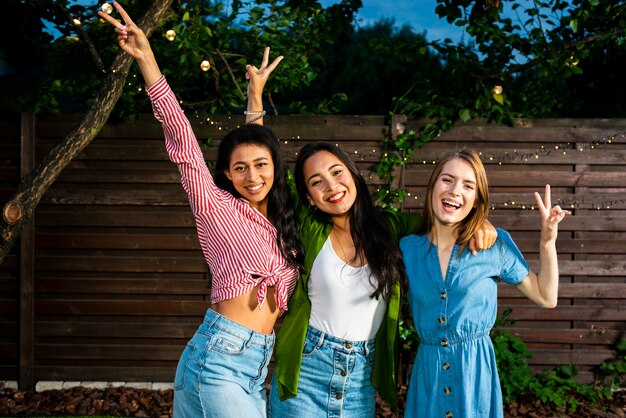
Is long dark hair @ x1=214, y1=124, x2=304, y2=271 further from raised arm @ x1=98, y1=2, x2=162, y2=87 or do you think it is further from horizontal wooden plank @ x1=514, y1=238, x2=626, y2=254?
horizontal wooden plank @ x1=514, y1=238, x2=626, y2=254

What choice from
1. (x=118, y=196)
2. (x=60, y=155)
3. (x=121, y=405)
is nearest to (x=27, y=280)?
(x=118, y=196)

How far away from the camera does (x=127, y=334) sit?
16.0 ft

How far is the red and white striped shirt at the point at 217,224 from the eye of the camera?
228cm

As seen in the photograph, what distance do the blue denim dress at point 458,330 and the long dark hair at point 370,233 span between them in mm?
114

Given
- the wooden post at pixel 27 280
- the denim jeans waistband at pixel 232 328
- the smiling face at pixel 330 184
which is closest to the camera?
the denim jeans waistband at pixel 232 328

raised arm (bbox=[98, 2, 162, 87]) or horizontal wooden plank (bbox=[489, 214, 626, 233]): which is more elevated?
raised arm (bbox=[98, 2, 162, 87])

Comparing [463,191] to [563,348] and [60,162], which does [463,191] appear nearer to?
[60,162]

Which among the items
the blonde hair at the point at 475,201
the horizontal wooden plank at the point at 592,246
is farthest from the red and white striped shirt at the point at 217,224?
the horizontal wooden plank at the point at 592,246

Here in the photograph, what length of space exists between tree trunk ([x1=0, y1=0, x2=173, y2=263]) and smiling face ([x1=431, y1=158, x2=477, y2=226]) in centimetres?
237

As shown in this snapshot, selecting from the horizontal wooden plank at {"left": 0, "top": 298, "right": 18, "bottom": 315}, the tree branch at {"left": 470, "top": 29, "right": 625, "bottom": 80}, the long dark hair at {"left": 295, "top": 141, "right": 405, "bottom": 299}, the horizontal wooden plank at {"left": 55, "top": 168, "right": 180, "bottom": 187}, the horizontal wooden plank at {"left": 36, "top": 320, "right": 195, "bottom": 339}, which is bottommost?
the horizontal wooden plank at {"left": 36, "top": 320, "right": 195, "bottom": 339}

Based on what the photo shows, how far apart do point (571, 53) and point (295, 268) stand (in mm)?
3515

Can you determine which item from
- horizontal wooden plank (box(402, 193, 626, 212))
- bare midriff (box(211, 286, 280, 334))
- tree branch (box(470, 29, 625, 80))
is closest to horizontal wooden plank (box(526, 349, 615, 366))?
horizontal wooden plank (box(402, 193, 626, 212))

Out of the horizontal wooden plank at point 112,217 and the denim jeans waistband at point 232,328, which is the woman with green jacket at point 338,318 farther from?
the horizontal wooden plank at point 112,217

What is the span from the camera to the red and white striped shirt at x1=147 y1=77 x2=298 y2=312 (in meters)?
2.28
